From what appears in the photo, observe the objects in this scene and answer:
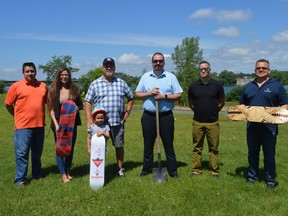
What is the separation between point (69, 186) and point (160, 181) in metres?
1.76

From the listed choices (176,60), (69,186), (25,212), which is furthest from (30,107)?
(176,60)

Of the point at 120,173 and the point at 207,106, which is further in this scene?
the point at 120,173

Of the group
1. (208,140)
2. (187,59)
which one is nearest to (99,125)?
(208,140)

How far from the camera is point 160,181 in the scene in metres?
6.95

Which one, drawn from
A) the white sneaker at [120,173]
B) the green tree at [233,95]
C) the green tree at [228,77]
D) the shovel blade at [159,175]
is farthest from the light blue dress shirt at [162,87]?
the green tree at [228,77]

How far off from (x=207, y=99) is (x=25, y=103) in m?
3.60

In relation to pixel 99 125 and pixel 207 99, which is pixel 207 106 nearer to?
pixel 207 99

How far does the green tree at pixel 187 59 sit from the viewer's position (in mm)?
65694

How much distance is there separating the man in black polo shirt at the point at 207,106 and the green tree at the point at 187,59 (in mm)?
58543

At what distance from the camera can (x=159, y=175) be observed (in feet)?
22.9

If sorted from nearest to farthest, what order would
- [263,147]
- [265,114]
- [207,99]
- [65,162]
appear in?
[265,114] < [263,147] < [207,99] < [65,162]

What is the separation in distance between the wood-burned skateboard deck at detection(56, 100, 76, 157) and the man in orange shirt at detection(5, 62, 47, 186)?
43cm

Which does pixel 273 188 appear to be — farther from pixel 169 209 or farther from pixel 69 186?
pixel 69 186

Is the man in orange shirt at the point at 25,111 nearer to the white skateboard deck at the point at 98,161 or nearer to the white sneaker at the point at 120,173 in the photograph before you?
the white skateboard deck at the point at 98,161
